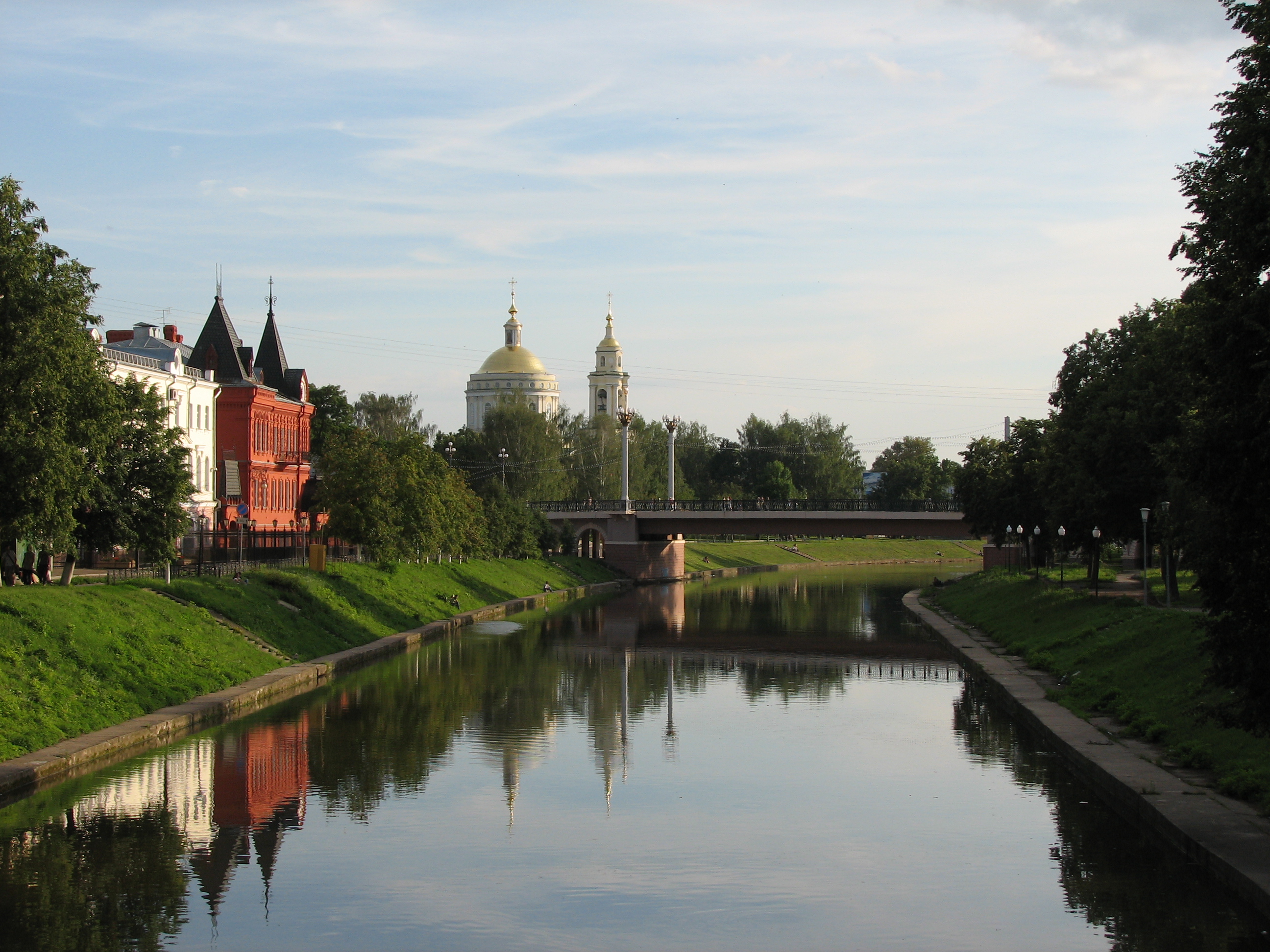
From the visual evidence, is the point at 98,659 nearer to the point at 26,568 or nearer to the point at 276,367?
the point at 26,568

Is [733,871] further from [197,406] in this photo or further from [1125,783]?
[197,406]

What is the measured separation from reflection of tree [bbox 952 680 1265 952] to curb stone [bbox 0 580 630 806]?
48.9 feet

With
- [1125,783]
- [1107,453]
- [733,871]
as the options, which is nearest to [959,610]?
[1107,453]

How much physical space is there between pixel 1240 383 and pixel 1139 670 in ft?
46.7

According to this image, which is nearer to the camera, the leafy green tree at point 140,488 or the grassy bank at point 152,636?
the grassy bank at point 152,636

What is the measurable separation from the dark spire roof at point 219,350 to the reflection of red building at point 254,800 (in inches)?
1893

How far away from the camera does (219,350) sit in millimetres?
75688

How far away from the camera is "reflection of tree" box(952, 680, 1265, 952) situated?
1520 cm

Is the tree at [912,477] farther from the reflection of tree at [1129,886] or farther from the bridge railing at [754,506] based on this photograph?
the reflection of tree at [1129,886]

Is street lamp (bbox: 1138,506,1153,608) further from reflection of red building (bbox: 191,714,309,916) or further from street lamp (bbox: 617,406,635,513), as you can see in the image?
street lamp (bbox: 617,406,635,513)

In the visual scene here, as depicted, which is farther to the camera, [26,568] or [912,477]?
[912,477]

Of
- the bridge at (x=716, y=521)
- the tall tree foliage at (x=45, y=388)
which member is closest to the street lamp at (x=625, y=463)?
the bridge at (x=716, y=521)

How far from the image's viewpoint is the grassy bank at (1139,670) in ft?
69.9

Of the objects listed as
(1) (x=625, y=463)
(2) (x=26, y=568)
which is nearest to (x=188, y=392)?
(2) (x=26, y=568)
